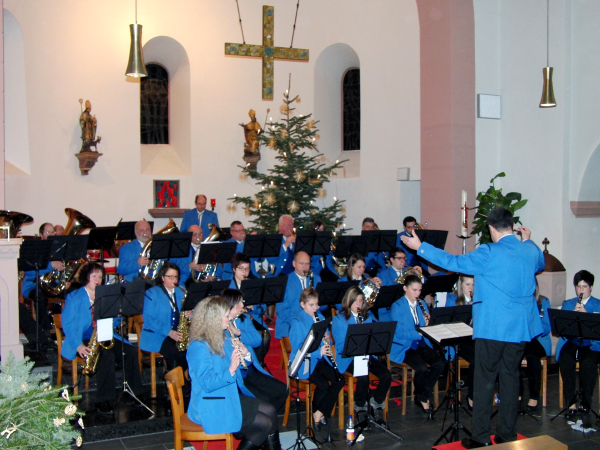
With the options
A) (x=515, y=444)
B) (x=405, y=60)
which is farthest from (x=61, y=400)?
(x=405, y=60)

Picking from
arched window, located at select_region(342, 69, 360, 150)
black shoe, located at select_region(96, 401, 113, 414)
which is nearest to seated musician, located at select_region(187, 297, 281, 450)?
black shoe, located at select_region(96, 401, 113, 414)

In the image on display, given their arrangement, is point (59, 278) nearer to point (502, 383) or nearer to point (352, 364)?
point (352, 364)

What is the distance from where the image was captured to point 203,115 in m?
12.9

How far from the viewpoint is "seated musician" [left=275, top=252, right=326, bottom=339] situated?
7230mm

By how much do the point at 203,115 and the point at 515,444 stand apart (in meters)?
10.4

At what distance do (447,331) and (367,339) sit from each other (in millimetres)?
752

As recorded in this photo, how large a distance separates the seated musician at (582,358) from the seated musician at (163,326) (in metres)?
4.11

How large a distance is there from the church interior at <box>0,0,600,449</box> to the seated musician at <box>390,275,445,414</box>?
1624 mm

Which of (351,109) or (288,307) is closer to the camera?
(288,307)

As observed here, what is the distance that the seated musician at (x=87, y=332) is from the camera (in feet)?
20.5

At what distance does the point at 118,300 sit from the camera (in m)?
6.02

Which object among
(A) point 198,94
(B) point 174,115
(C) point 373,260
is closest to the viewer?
(C) point 373,260

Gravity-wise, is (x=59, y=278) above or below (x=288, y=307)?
above

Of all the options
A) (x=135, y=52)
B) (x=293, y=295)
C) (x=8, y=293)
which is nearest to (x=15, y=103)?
(x=135, y=52)
